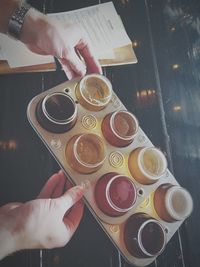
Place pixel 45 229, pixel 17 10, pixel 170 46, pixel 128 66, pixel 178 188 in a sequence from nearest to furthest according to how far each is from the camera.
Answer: pixel 45 229 → pixel 178 188 → pixel 17 10 → pixel 128 66 → pixel 170 46

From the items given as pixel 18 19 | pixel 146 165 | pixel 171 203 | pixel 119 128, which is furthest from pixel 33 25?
pixel 171 203

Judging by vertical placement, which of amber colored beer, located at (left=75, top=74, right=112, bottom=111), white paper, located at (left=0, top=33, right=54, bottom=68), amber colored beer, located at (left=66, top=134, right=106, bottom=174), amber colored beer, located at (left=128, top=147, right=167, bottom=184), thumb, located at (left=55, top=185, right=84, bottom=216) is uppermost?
white paper, located at (left=0, top=33, right=54, bottom=68)

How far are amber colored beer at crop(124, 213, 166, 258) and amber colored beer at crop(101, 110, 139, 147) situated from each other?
18cm

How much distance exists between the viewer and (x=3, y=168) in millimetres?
749

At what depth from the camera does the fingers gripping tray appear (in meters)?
0.68

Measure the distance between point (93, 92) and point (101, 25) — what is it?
37cm

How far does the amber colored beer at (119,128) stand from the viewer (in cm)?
74

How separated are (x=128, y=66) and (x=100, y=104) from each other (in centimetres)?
29

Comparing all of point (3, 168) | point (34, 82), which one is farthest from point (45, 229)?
point (34, 82)

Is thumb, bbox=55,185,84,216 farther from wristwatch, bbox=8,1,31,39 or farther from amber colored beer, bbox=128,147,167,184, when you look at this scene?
wristwatch, bbox=8,1,31,39

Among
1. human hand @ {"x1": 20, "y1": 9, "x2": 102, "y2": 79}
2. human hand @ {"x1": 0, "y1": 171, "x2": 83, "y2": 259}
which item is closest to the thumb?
human hand @ {"x1": 0, "y1": 171, "x2": 83, "y2": 259}

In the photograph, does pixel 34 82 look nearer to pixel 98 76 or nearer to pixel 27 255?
pixel 98 76

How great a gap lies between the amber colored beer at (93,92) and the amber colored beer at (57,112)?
39mm

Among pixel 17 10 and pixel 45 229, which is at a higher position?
pixel 17 10
